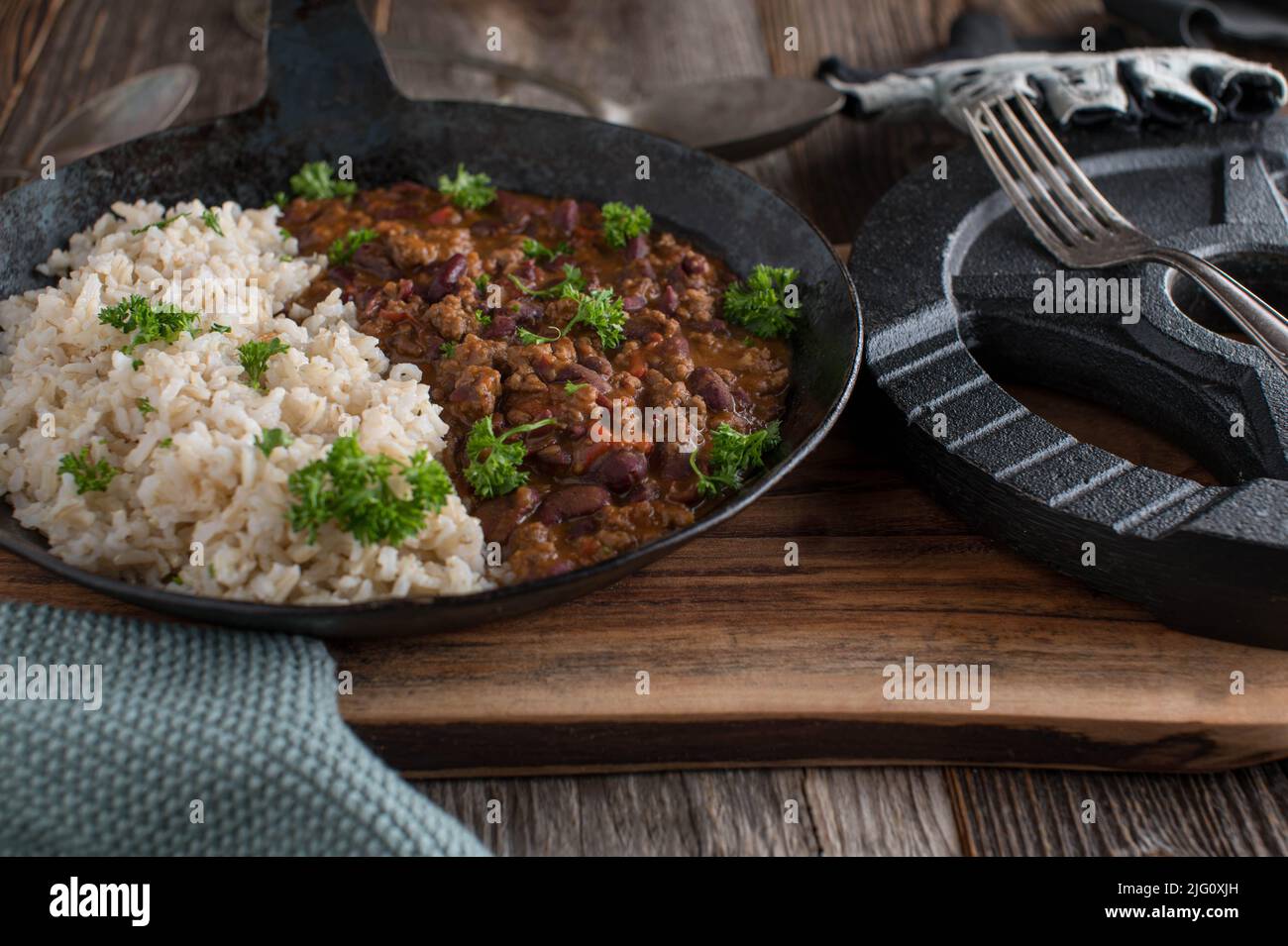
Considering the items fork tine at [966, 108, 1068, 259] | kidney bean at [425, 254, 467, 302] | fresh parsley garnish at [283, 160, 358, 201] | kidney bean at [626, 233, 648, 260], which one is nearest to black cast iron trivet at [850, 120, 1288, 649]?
fork tine at [966, 108, 1068, 259]

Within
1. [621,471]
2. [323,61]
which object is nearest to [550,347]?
[621,471]

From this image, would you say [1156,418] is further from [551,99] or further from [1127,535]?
[551,99]

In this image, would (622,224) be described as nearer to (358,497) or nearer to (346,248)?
(346,248)

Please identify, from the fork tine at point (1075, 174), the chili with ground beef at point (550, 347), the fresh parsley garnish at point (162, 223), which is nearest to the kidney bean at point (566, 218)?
the chili with ground beef at point (550, 347)

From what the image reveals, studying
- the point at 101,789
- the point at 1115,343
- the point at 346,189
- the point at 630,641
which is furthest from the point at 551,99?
the point at 101,789

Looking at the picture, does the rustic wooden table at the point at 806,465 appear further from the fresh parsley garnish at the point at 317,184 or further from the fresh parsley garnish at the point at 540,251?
the fresh parsley garnish at the point at 317,184

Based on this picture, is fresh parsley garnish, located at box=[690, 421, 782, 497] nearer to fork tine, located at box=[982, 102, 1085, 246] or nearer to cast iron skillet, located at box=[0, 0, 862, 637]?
cast iron skillet, located at box=[0, 0, 862, 637]

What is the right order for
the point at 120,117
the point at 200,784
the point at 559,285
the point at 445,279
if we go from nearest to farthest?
1. the point at 200,784
2. the point at 445,279
3. the point at 559,285
4. the point at 120,117

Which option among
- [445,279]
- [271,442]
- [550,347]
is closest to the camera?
[271,442]
